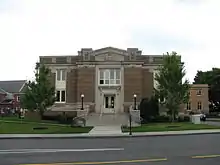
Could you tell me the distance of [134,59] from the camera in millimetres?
51125

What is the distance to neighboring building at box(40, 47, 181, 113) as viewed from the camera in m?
50.8

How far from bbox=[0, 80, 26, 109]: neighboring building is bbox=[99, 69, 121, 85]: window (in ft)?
153

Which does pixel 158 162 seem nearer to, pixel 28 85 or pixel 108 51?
pixel 28 85

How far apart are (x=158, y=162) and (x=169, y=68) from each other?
1242 inches

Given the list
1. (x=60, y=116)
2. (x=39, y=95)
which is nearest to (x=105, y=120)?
(x=60, y=116)

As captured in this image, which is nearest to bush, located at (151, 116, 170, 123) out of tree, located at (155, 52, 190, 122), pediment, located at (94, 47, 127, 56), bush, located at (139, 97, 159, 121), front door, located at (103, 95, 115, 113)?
bush, located at (139, 97, 159, 121)

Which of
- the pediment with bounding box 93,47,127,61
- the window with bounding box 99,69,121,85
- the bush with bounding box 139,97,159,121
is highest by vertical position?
the pediment with bounding box 93,47,127,61

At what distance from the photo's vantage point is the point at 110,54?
51625mm

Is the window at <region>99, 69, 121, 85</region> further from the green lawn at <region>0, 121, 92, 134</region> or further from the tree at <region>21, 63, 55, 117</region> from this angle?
the green lawn at <region>0, 121, 92, 134</region>

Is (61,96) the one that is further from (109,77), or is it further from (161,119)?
(161,119)

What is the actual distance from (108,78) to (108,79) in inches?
5.8

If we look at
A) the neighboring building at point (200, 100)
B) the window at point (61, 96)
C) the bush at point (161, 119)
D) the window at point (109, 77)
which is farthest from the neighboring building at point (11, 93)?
the bush at point (161, 119)

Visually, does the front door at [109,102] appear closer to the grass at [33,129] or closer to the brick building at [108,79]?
the brick building at [108,79]

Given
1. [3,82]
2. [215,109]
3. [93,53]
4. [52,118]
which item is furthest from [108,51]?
[3,82]
